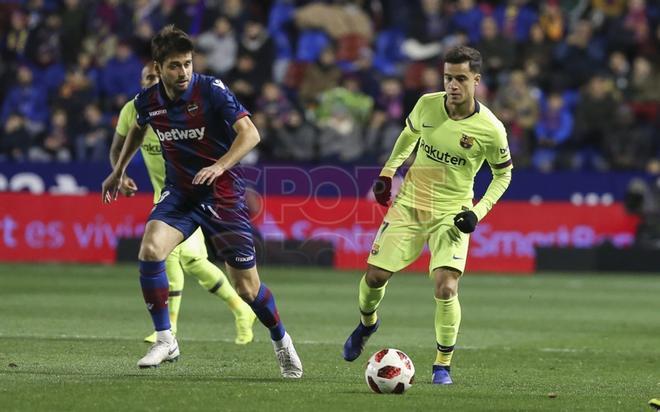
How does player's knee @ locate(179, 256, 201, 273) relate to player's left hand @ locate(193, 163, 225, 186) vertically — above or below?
below

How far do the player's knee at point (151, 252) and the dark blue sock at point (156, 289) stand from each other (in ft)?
0.16

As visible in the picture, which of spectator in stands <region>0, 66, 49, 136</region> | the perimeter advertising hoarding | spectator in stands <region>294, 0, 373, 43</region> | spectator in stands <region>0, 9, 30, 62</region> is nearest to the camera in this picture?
the perimeter advertising hoarding

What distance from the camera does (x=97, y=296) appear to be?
15.9 meters

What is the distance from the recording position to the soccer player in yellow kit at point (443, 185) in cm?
927

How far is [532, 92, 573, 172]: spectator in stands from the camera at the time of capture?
73.3ft

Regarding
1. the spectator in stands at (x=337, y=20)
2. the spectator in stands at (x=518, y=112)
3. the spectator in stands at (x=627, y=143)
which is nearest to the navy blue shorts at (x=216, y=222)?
the spectator in stands at (x=518, y=112)

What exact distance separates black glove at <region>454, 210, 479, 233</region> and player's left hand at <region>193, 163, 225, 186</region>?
5.65 ft

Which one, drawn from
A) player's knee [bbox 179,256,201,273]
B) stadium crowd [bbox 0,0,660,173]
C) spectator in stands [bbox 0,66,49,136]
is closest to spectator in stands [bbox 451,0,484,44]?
stadium crowd [bbox 0,0,660,173]

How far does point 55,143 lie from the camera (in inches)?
893

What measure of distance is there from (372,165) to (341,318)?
23.8ft

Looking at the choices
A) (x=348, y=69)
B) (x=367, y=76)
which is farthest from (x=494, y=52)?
(x=348, y=69)

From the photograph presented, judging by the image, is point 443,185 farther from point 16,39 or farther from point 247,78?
point 16,39

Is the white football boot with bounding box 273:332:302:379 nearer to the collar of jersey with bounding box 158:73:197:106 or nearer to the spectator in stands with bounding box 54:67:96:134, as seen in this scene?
the collar of jersey with bounding box 158:73:197:106

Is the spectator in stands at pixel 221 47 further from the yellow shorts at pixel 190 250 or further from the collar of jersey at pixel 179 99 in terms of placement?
the collar of jersey at pixel 179 99
